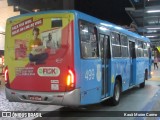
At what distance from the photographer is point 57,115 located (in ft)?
30.5

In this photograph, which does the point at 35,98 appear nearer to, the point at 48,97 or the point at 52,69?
the point at 48,97

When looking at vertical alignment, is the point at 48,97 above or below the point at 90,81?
below

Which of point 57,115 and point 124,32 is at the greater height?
point 124,32

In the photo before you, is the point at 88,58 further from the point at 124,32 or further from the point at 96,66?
the point at 124,32

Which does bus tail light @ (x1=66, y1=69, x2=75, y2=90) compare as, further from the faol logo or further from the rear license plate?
the rear license plate

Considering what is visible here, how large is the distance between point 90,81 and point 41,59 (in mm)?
1448

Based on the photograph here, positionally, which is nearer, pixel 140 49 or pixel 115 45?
pixel 115 45

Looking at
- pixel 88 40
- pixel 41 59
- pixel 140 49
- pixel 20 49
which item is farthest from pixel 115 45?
pixel 140 49

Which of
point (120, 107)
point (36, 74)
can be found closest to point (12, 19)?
point (36, 74)

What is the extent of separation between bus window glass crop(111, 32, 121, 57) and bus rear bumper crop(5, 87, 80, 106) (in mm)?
3390

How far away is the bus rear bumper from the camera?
25.6 feet

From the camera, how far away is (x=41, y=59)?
27.1ft

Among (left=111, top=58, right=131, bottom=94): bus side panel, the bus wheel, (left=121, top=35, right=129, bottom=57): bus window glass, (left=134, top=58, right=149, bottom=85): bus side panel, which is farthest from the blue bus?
(left=134, top=58, right=149, bottom=85): bus side panel

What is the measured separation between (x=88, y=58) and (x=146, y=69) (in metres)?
9.54
